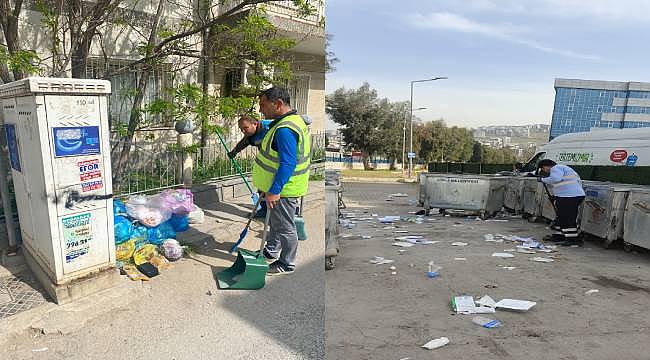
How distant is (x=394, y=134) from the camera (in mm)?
34094

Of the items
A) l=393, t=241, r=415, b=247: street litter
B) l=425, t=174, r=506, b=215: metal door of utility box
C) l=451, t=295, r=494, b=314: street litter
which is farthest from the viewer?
l=425, t=174, r=506, b=215: metal door of utility box

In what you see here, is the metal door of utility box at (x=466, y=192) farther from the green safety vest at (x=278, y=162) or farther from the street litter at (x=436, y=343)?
the street litter at (x=436, y=343)

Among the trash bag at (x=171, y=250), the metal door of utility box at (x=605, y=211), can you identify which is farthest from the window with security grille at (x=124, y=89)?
the metal door of utility box at (x=605, y=211)

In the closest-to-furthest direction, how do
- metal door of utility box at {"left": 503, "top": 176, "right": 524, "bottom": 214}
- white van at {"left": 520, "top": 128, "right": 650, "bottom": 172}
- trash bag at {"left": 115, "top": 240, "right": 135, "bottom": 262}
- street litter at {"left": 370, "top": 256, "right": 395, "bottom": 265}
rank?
trash bag at {"left": 115, "top": 240, "right": 135, "bottom": 262} < street litter at {"left": 370, "top": 256, "right": 395, "bottom": 265} < metal door of utility box at {"left": 503, "top": 176, "right": 524, "bottom": 214} < white van at {"left": 520, "top": 128, "right": 650, "bottom": 172}

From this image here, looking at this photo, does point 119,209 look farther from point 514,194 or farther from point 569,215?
point 514,194

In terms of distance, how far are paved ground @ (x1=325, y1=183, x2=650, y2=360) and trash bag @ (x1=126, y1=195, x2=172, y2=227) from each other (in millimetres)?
1866

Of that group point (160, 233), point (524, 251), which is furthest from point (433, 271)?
point (160, 233)

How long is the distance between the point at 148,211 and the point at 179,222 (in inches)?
18.5

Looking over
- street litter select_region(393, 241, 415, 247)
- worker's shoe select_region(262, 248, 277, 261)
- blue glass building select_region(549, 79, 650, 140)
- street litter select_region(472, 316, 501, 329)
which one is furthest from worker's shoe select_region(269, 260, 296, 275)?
blue glass building select_region(549, 79, 650, 140)

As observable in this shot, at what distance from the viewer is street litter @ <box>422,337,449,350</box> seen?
318cm

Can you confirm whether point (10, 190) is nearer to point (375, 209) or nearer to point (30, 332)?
point (30, 332)

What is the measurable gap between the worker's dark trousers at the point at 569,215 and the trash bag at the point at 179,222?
5.35 metres

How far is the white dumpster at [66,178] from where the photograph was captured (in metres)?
3.31

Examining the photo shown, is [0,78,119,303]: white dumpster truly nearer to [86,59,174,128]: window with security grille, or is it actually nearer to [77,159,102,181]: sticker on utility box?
[77,159,102,181]: sticker on utility box
